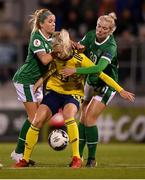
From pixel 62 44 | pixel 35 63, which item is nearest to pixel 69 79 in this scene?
pixel 62 44

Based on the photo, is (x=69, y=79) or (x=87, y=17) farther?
(x=87, y=17)

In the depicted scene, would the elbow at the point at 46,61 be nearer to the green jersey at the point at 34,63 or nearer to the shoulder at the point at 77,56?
the green jersey at the point at 34,63

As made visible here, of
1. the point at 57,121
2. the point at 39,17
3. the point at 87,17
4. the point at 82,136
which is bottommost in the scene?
the point at 57,121

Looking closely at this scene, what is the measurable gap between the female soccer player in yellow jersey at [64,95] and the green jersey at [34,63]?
0.45m

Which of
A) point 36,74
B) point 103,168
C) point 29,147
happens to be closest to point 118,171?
point 103,168

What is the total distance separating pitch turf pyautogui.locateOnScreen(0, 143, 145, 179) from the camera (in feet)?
33.7

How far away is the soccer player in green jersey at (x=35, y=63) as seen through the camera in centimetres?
1193

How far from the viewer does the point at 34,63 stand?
1221 centimetres

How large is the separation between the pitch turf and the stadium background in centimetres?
304

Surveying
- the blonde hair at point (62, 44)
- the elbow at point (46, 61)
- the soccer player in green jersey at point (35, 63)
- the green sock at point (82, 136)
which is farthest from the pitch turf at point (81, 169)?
the blonde hair at point (62, 44)

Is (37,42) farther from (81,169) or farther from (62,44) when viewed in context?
(81,169)

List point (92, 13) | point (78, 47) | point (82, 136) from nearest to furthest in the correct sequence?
1. point (78, 47)
2. point (82, 136)
3. point (92, 13)

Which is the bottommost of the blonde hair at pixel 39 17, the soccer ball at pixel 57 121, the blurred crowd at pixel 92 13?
the soccer ball at pixel 57 121

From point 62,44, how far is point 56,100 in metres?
0.79
